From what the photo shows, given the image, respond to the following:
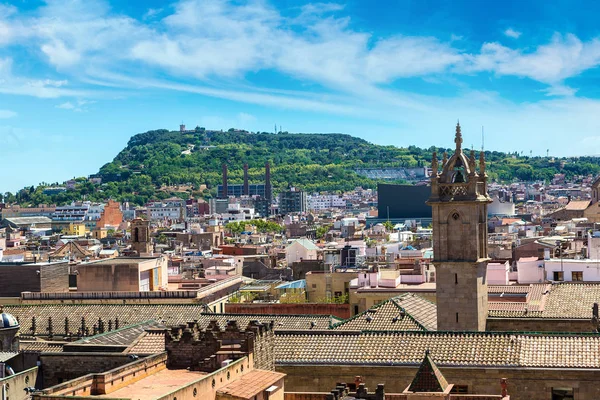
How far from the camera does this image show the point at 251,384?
22.8m

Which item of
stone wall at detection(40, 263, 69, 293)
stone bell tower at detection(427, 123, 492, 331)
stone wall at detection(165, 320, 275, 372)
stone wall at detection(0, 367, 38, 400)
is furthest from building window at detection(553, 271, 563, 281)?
stone wall at detection(0, 367, 38, 400)

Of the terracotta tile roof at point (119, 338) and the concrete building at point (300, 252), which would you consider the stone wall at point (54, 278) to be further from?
the concrete building at point (300, 252)

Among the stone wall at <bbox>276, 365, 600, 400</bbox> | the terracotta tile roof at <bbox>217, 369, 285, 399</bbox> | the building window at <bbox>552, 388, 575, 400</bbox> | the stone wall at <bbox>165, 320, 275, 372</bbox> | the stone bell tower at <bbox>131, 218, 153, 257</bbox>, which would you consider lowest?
the building window at <bbox>552, 388, 575, 400</bbox>

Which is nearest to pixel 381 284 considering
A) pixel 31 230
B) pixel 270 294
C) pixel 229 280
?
pixel 270 294

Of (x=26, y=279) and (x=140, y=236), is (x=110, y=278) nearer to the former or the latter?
(x=26, y=279)

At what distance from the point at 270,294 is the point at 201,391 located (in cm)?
3740

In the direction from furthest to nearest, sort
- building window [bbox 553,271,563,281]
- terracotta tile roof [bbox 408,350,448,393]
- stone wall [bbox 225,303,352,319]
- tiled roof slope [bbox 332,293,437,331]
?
building window [bbox 553,271,563,281]
stone wall [bbox 225,303,352,319]
tiled roof slope [bbox 332,293,437,331]
terracotta tile roof [bbox 408,350,448,393]

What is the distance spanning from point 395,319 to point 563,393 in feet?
27.6

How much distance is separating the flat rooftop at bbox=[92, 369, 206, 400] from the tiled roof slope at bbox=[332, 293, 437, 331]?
11.1m

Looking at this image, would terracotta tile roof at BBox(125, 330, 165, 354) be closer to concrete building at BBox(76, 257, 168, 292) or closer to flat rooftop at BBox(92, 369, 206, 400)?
flat rooftop at BBox(92, 369, 206, 400)

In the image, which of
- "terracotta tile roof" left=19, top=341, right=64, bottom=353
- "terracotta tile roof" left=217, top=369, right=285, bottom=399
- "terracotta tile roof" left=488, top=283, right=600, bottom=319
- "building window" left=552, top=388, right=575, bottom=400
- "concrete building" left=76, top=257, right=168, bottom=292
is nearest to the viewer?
"terracotta tile roof" left=217, top=369, right=285, bottom=399

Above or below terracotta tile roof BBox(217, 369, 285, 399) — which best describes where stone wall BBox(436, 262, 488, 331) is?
above

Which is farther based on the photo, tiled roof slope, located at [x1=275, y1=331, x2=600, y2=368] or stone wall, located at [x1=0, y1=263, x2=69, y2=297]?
stone wall, located at [x1=0, y1=263, x2=69, y2=297]

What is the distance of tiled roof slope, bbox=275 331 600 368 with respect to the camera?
27922mm
